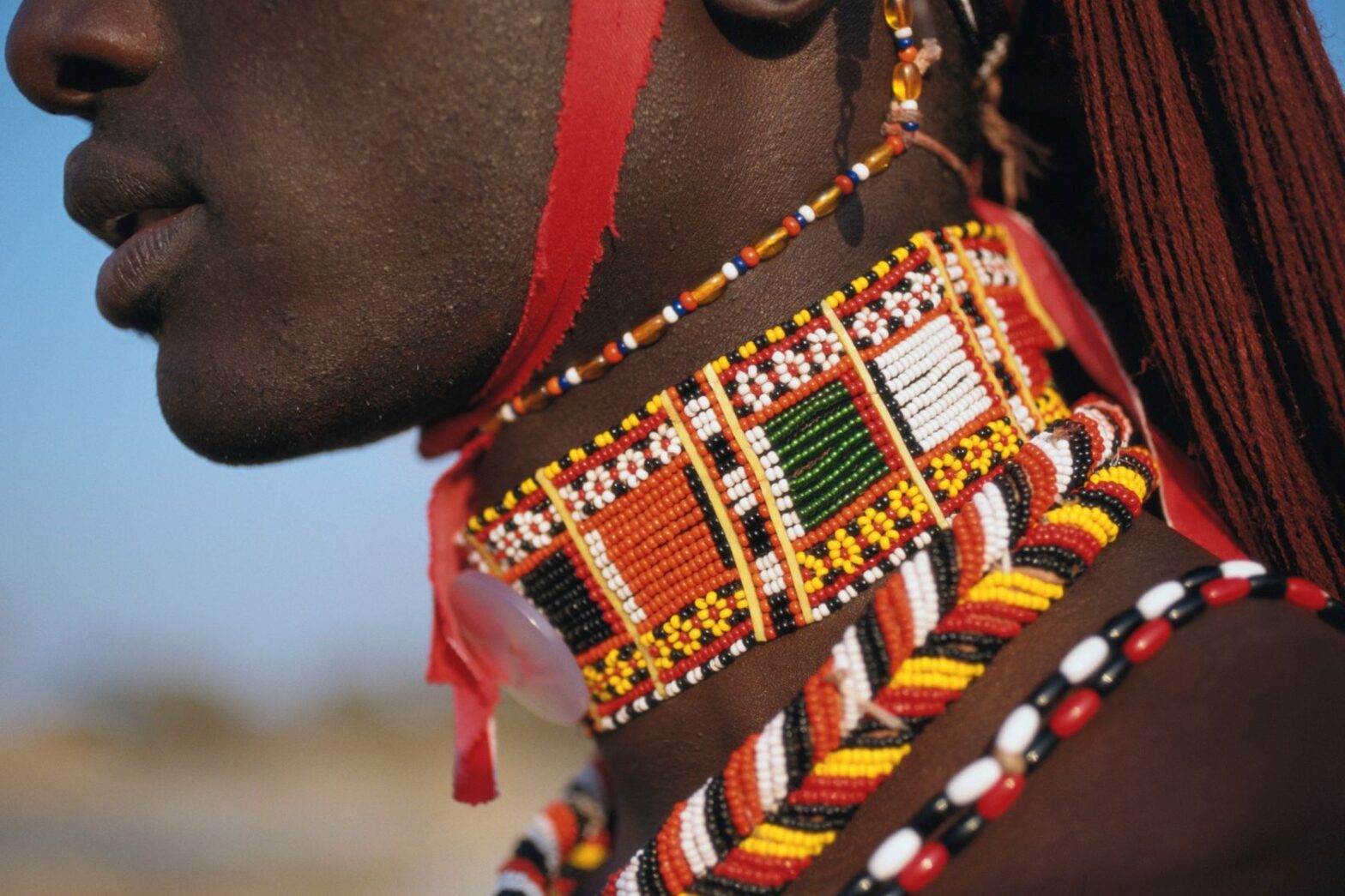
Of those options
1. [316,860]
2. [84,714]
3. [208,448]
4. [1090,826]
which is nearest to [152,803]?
[316,860]

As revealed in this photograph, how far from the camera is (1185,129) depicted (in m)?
1.83

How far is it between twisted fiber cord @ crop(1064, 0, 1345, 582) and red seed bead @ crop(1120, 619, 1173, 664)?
414mm

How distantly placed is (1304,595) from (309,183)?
57.4 inches

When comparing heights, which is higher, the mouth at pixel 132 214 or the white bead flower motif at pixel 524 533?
the mouth at pixel 132 214

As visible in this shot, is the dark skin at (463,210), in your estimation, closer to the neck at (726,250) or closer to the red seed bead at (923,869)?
the neck at (726,250)

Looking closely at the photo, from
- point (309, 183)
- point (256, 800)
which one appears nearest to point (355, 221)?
point (309, 183)

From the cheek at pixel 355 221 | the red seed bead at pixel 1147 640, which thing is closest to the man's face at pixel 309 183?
the cheek at pixel 355 221

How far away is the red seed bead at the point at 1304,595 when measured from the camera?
1.58m

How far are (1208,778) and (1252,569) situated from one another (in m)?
Answer: 0.31

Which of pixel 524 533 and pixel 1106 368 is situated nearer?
pixel 524 533

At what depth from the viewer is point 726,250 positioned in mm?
1810

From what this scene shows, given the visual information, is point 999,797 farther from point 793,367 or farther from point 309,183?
point 309,183

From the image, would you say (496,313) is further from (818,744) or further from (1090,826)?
(1090,826)

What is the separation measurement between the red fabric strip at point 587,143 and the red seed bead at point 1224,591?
3.09ft
